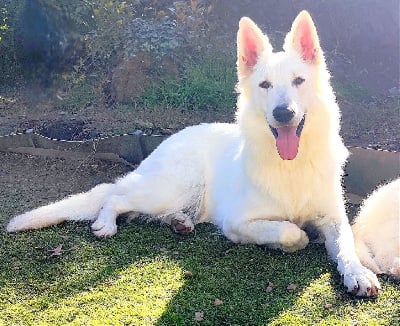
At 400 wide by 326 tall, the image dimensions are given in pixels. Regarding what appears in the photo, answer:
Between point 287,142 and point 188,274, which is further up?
point 287,142

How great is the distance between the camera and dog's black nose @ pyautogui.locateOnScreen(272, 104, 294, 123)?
3449 millimetres

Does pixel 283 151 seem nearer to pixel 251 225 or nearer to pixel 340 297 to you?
pixel 251 225

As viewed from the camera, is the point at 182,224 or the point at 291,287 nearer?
the point at 291,287

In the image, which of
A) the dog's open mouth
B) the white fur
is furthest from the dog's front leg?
the dog's open mouth

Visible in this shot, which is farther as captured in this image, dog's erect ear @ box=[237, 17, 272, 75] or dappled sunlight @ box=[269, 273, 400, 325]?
dog's erect ear @ box=[237, 17, 272, 75]

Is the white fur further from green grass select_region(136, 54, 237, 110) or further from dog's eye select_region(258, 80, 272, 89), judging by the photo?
green grass select_region(136, 54, 237, 110)

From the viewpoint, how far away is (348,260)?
331 cm

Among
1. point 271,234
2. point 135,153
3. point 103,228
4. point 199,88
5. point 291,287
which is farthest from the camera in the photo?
point 199,88

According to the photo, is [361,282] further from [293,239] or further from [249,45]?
[249,45]

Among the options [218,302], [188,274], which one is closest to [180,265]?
[188,274]

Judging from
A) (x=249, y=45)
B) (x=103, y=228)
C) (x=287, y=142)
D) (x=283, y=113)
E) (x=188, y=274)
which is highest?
(x=249, y=45)

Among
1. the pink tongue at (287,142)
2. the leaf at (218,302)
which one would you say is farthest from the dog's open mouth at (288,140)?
the leaf at (218,302)

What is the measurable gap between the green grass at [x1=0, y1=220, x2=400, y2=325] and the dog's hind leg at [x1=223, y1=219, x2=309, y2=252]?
2.3 inches

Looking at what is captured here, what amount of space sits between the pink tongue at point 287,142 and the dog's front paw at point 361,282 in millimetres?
856
